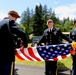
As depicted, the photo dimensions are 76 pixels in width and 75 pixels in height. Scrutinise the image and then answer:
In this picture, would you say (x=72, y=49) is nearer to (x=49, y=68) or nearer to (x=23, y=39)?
(x=49, y=68)

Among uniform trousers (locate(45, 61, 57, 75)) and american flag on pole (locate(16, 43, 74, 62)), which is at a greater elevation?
american flag on pole (locate(16, 43, 74, 62))

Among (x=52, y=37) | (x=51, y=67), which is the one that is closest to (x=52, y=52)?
(x=52, y=37)

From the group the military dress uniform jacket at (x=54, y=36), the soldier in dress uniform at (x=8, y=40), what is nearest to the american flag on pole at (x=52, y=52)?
the military dress uniform jacket at (x=54, y=36)

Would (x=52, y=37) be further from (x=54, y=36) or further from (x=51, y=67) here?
(x=51, y=67)

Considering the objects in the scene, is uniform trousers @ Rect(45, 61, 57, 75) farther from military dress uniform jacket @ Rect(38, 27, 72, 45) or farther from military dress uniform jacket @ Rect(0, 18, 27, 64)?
military dress uniform jacket @ Rect(0, 18, 27, 64)

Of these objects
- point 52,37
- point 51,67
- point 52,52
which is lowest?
point 51,67

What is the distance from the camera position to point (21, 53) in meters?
7.04

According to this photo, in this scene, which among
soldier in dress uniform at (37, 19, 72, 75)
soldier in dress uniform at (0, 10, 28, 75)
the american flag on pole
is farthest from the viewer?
soldier in dress uniform at (37, 19, 72, 75)

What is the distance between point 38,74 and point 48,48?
3854 mm

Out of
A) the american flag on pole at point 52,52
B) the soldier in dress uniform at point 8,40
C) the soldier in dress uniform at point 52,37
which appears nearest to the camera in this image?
the soldier in dress uniform at point 8,40

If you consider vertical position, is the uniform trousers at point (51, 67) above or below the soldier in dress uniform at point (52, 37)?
below

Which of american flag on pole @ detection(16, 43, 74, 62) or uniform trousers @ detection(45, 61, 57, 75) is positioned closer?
american flag on pole @ detection(16, 43, 74, 62)

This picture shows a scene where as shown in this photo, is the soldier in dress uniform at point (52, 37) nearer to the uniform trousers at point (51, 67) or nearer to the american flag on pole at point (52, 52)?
the uniform trousers at point (51, 67)

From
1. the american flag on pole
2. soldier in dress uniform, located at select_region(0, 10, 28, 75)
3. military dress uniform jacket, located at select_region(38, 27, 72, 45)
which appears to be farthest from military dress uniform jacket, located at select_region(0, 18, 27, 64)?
military dress uniform jacket, located at select_region(38, 27, 72, 45)
